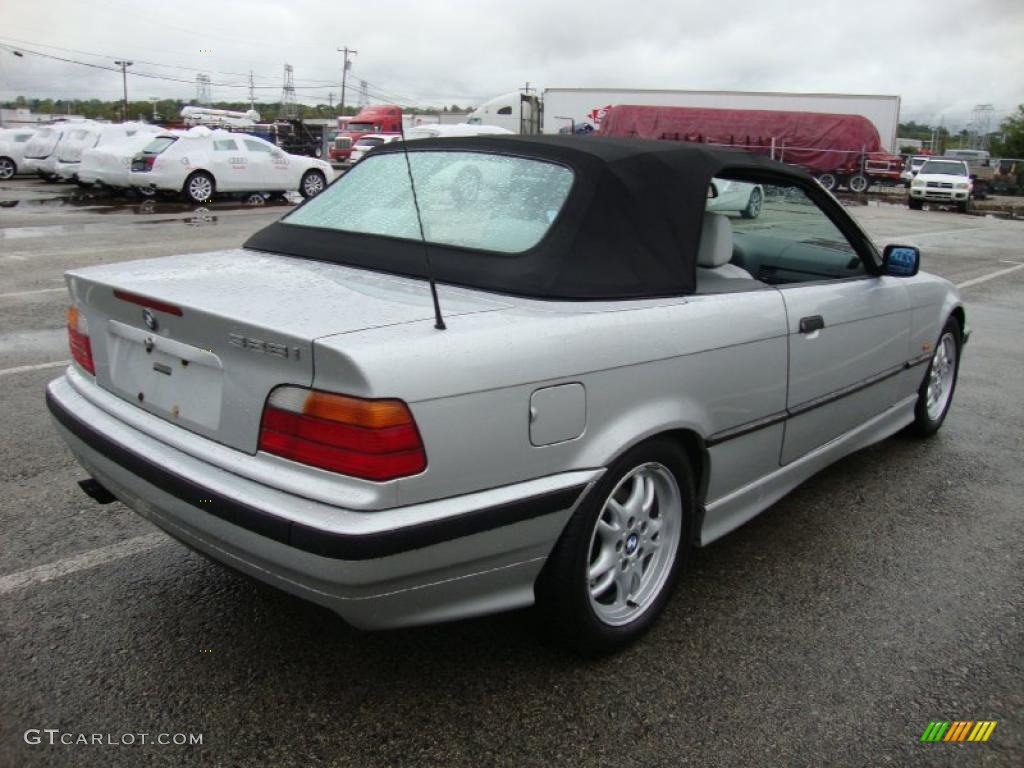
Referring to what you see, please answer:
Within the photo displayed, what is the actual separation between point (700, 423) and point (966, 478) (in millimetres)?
2265

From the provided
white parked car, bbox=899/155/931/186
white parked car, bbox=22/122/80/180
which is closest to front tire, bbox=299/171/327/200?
white parked car, bbox=22/122/80/180

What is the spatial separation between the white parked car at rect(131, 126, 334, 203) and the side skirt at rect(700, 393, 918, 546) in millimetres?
17842

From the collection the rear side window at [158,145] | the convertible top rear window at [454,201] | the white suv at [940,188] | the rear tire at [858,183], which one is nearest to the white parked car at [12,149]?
the rear side window at [158,145]

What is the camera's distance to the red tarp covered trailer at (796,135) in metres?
31.6

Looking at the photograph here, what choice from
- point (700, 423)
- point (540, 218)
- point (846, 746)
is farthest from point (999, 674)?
point (540, 218)

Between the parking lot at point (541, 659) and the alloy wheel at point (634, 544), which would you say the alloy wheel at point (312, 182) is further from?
the alloy wheel at point (634, 544)

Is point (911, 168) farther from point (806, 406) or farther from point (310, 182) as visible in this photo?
point (806, 406)

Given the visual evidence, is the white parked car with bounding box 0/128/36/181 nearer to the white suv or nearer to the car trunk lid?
the white suv

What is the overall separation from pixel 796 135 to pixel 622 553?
107 feet

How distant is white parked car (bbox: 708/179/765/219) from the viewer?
3.29 meters

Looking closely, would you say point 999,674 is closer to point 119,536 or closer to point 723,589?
point 723,589

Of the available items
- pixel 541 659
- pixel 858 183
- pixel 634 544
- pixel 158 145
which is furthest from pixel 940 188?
pixel 541 659

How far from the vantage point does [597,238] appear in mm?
2676

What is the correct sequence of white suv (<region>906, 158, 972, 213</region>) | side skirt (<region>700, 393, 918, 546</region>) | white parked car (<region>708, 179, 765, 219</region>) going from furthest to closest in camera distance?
1. white suv (<region>906, 158, 972, 213</region>)
2. white parked car (<region>708, 179, 765, 219</region>)
3. side skirt (<region>700, 393, 918, 546</region>)
